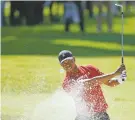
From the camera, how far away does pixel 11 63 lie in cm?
1502

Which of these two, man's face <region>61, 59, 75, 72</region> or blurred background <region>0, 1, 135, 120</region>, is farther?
blurred background <region>0, 1, 135, 120</region>

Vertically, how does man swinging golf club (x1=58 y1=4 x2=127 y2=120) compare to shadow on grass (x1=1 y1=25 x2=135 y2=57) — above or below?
above

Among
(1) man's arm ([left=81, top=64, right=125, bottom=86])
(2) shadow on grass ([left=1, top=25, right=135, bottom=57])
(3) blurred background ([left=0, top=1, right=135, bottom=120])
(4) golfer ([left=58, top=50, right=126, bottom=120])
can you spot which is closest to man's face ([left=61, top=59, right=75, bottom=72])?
(4) golfer ([left=58, top=50, right=126, bottom=120])

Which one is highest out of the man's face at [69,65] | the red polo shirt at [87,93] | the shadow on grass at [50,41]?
the man's face at [69,65]

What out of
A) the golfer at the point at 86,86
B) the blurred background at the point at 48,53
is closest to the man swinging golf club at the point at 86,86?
the golfer at the point at 86,86

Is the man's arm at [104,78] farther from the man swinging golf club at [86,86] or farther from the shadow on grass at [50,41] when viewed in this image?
the shadow on grass at [50,41]

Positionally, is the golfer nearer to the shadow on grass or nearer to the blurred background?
the blurred background

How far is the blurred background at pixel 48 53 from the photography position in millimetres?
10484

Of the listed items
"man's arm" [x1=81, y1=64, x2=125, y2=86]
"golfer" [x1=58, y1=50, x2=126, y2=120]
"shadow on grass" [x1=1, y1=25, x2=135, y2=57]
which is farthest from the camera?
"shadow on grass" [x1=1, y1=25, x2=135, y2=57]

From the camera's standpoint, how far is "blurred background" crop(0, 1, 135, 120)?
10.5 m

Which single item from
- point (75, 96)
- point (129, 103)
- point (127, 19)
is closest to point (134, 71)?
point (129, 103)

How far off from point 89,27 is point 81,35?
3.81 meters

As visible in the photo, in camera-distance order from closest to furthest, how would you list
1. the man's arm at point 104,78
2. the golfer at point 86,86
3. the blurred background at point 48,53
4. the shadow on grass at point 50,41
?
1. the man's arm at point 104,78
2. the golfer at point 86,86
3. the blurred background at point 48,53
4. the shadow on grass at point 50,41

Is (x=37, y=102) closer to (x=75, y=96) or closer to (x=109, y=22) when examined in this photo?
(x=75, y=96)
